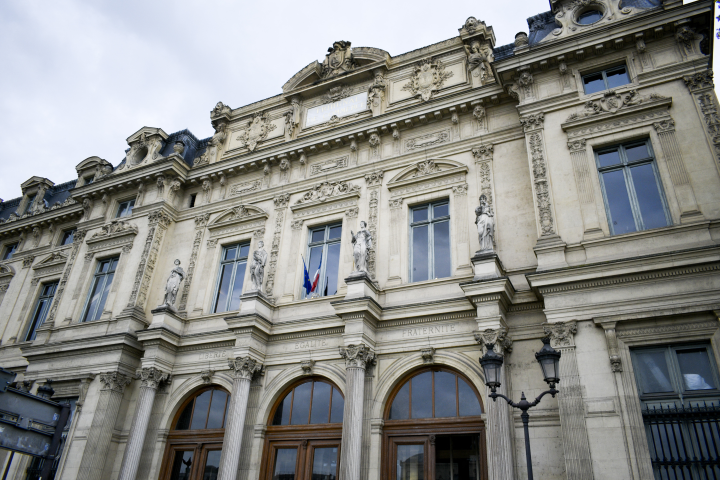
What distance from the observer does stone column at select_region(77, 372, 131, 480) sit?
14914 mm

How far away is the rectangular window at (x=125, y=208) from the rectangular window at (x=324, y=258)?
8.16 m

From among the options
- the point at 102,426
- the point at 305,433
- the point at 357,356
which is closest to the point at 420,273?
the point at 357,356

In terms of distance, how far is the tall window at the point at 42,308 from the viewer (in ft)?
70.5

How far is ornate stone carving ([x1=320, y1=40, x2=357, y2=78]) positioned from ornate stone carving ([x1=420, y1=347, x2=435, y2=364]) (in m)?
10.9

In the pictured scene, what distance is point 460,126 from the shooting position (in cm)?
1606

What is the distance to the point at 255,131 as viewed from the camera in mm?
20188

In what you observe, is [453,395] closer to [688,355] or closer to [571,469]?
[571,469]

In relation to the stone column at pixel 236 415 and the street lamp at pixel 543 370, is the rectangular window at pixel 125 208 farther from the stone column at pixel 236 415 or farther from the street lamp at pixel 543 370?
the street lamp at pixel 543 370

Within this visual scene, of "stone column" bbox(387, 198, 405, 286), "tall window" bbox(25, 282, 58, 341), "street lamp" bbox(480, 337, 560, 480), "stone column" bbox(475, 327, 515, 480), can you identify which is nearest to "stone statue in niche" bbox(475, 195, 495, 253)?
"stone column" bbox(475, 327, 515, 480)

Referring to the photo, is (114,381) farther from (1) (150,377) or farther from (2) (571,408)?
(2) (571,408)

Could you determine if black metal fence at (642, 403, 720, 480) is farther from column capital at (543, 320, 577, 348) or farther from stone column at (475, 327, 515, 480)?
stone column at (475, 327, 515, 480)

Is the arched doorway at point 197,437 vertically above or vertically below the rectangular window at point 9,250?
below

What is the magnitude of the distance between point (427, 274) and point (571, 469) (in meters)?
6.06

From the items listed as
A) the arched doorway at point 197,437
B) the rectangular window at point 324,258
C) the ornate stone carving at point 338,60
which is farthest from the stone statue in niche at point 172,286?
the ornate stone carving at point 338,60
